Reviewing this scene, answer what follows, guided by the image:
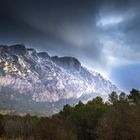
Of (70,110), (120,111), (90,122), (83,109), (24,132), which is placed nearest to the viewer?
(120,111)

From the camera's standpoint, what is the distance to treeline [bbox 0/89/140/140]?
3526 inches

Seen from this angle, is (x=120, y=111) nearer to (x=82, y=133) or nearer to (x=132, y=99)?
(x=82, y=133)

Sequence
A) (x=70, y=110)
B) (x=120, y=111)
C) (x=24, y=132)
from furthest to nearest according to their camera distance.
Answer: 1. (x=24, y=132)
2. (x=70, y=110)
3. (x=120, y=111)

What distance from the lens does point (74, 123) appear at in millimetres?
121938

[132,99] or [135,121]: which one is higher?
[132,99]

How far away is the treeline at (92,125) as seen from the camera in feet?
294

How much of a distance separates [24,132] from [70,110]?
26.8 metres

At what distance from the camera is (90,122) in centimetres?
11694

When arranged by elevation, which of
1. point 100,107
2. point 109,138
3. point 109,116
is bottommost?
point 109,138

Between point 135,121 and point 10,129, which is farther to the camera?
point 10,129

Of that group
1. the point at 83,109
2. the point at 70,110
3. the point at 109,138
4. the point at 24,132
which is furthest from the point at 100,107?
the point at 24,132

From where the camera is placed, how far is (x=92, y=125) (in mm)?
116500

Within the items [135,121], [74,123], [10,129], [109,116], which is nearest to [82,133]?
[74,123]

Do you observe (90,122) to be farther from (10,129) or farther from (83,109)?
(10,129)
